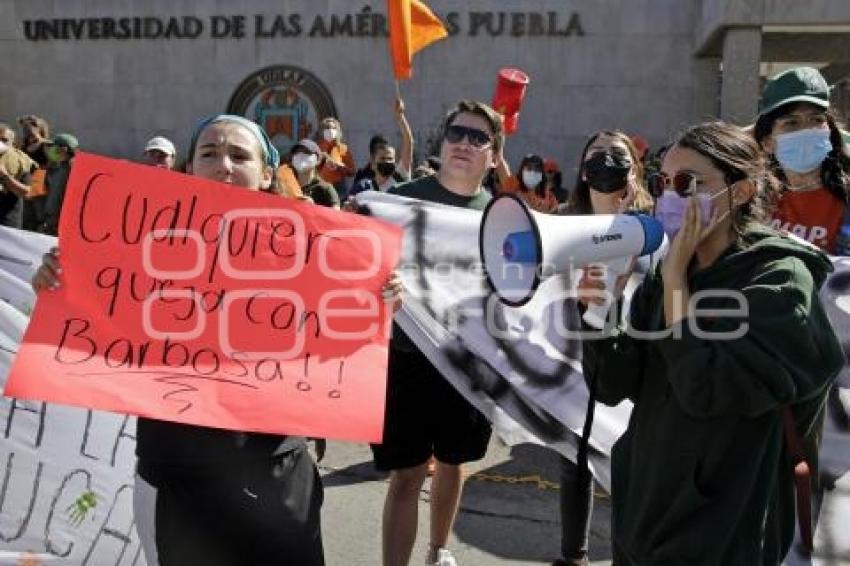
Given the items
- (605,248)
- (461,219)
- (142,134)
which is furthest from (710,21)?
(605,248)

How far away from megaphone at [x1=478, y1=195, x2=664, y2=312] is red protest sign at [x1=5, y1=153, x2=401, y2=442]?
0.34 m

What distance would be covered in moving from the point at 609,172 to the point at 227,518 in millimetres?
1768

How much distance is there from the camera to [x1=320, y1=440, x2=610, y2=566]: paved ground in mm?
3666

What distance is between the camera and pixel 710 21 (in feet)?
41.1

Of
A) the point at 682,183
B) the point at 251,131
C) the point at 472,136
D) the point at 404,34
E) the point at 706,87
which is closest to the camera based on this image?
the point at 682,183

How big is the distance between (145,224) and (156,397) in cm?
43

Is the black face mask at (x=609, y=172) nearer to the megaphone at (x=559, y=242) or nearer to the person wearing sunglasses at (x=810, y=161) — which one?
the person wearing sunglasses at (x=810, y=161)

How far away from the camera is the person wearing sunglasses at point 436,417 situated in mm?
3125

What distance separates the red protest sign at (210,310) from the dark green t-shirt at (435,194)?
3.49ft

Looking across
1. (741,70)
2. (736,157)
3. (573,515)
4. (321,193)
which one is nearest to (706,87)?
(741,70)

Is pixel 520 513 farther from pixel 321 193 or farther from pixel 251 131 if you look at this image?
pixel 321 193

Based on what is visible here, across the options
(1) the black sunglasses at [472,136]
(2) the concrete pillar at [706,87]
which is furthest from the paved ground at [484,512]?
(2) the concrete pillar at [706,87]

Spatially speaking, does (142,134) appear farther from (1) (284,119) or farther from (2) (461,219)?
(2) (461,219)

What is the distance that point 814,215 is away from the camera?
10.1 ft
